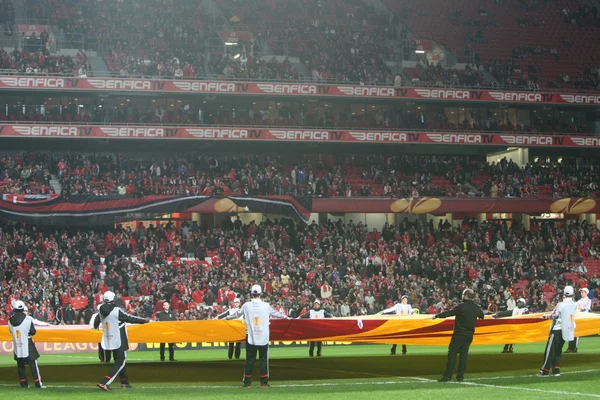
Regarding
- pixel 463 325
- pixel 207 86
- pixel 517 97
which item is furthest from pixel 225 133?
pixel 463 325

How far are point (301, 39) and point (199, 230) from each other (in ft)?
61.2

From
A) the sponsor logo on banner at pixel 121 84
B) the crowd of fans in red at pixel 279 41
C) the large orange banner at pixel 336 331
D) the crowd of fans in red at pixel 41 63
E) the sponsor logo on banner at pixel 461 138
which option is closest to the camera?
the large orange banner at pixel 336 331

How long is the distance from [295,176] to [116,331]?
116ft

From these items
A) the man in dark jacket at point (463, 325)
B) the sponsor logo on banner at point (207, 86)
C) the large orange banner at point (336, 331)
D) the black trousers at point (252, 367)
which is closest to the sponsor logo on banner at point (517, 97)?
the sponsor logo on banner at point (207, 86)

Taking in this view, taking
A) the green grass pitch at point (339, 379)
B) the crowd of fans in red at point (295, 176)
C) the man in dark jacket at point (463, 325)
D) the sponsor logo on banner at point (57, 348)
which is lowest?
the sponsor logo on banner at point (57, 348)

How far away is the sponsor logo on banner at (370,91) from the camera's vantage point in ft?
183

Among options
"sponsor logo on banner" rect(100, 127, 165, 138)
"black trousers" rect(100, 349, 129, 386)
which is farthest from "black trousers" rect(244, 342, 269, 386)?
"sponsor logo on banner" rect(100, 127, 165, 138)

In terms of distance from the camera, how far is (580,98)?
58.9m

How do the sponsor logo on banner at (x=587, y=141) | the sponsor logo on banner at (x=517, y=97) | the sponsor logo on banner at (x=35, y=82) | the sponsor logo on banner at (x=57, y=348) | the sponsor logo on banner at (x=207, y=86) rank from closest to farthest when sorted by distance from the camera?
the sponsor logo on banner at (x=57, y=348) < the sponsor logo on banner at (x=35, y=82) < the sponsor logo on banner at (x=207, y=86) < the sponsor logo on banner at (x=517, y=97) < the sponsor logo on banner at (x=587, y=141)

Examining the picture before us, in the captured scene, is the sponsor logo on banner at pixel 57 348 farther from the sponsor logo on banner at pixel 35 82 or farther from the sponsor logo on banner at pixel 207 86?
the sponsor logo on banner at pixel 207 86

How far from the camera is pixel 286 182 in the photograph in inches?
2052

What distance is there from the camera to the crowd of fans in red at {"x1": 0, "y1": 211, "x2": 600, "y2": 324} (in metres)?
38.7

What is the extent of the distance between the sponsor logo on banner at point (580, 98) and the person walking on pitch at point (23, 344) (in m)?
46.5

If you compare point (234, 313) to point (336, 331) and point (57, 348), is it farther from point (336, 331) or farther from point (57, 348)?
point (57, 348)
